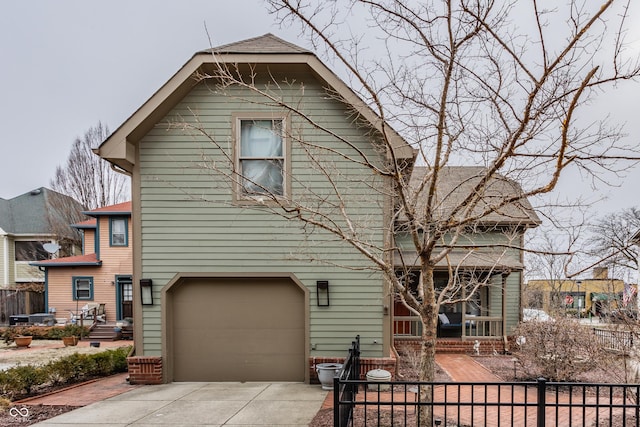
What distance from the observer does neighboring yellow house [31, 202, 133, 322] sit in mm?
18203

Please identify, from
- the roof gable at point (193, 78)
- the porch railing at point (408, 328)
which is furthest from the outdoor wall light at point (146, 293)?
the porch railing at point (408, 328)

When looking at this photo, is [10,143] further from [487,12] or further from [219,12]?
[487,12]

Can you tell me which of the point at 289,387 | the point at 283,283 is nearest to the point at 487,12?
the point at 283,283

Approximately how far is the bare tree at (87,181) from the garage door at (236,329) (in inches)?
920

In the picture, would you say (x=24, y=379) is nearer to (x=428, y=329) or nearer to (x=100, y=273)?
(x=428, y=329)

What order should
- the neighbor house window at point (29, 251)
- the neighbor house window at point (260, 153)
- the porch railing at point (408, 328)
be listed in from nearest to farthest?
the neighbor house window at point (260, 153), the porch railing at point (408, 328), the neighbor house window at point (29, 251)

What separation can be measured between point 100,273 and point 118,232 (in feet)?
6.60

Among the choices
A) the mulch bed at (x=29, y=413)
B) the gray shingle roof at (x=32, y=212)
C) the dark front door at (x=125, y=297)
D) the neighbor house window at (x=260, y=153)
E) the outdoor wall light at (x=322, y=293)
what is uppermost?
the neighbor house window at (x=260, y=153)

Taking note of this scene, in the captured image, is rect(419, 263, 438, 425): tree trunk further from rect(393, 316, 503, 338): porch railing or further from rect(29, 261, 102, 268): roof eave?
rect(29, 261, 102, 268): roof eave

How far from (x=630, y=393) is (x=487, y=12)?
5.97 meters

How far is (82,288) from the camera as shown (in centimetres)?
1862

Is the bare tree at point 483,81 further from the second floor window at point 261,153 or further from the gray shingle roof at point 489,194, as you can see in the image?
the second floor window at point 261,153

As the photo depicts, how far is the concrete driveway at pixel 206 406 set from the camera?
5762mm

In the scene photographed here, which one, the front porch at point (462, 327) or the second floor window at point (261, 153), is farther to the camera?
the front porch at point (462, 327)
